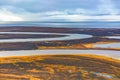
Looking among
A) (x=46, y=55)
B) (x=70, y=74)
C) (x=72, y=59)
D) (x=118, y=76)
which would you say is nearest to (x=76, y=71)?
(x=70, y=74)

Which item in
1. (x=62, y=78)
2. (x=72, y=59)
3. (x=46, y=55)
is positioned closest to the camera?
(x=62, y=78)

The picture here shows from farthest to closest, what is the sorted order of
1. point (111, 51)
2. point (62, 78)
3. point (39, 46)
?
point (39, 46)
point (111, 51)
point (62, 78)

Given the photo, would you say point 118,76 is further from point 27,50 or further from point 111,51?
point 27,50

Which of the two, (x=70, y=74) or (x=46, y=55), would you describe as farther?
(x=46, y=55)

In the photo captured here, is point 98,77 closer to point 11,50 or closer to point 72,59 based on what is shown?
point 72,59

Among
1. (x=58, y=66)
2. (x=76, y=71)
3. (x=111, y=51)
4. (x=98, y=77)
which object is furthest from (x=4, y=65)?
(x=111, y=51)

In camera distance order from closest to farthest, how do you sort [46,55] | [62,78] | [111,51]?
1. [62,78]
2. [46,55]
3. [111,51]

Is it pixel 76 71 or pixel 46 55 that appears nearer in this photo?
pixel 76 71

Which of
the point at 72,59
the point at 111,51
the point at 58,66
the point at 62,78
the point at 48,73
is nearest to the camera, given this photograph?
the point at 62,78
